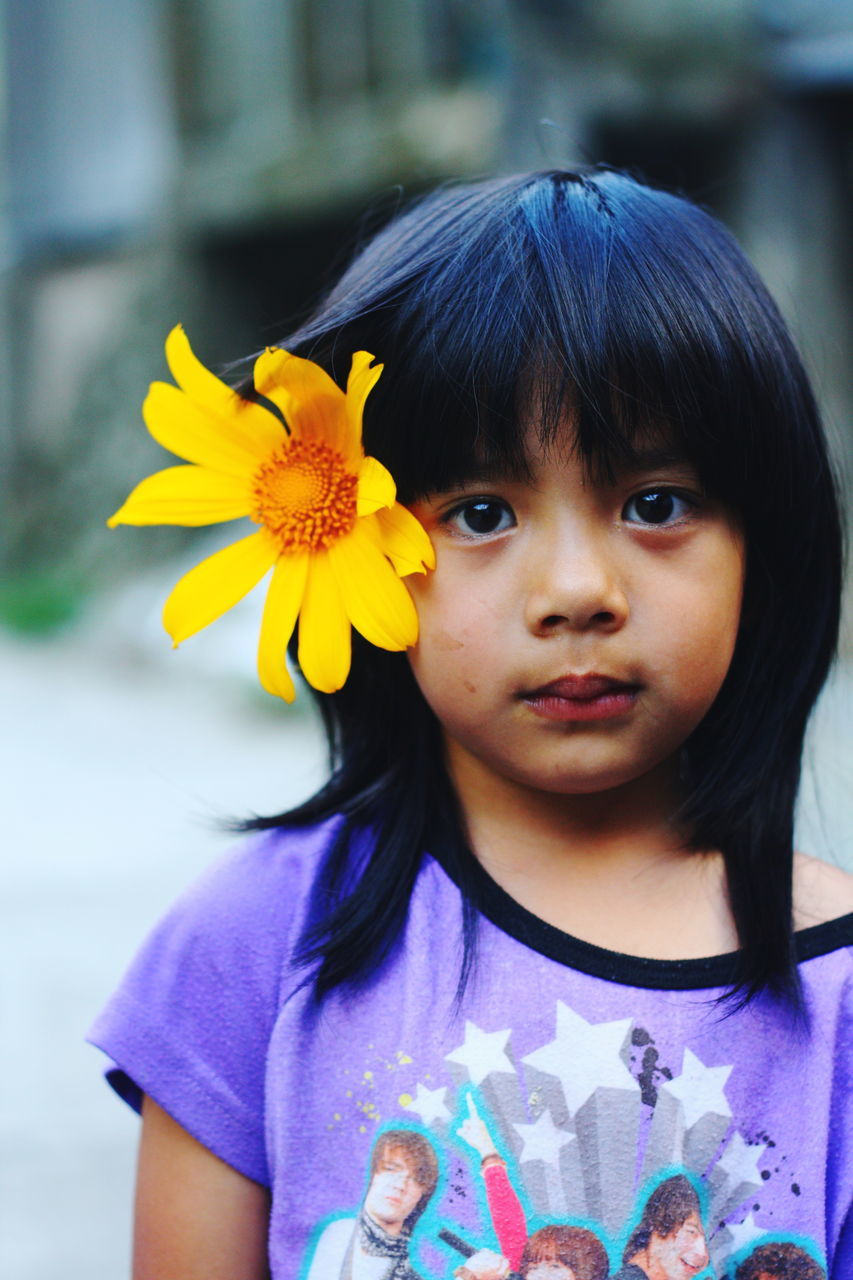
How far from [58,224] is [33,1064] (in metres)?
7.01

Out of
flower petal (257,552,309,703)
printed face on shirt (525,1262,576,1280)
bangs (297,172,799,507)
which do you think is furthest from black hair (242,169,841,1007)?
printed face on shirt (525,1262,576,1280)

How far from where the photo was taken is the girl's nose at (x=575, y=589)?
0.92 meters

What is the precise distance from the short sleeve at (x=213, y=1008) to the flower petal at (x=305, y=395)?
0.37 metres

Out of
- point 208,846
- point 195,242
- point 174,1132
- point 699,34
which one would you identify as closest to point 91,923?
point 208,846

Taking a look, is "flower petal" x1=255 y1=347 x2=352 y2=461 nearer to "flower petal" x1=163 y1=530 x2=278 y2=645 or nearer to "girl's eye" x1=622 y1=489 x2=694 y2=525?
"flower petal" x1=163 y1=530 x2=278 y2=645

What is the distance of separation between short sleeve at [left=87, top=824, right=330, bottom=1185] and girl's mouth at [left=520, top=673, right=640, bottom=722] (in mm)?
289

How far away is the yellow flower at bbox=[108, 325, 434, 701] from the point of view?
3.27ft

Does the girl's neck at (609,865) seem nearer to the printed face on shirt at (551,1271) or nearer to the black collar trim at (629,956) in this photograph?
the black collar trim at (629,956)

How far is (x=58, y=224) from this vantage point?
8.49 metres

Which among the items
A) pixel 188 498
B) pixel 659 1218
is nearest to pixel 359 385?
pixel 188 498

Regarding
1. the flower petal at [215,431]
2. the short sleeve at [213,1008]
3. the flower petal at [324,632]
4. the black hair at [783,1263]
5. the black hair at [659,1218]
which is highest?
the flower petal at [215,431]

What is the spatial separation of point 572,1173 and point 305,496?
Answer: 544 mm

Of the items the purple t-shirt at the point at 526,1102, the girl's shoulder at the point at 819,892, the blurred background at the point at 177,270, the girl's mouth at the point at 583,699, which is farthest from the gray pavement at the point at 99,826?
the girl's mouth at the point at 583,699

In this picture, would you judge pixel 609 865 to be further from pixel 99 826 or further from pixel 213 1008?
pixel 99 826
